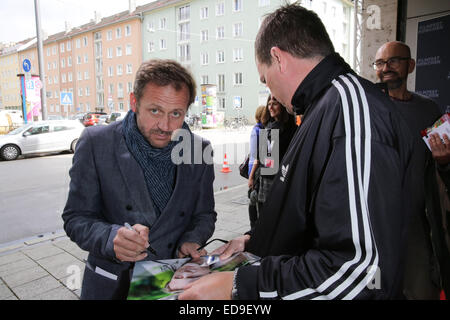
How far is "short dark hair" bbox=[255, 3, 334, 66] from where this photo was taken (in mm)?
1158

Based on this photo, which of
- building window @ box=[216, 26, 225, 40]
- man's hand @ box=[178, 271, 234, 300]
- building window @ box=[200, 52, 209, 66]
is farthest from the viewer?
building window @ box=[200, 52, 209, 66]

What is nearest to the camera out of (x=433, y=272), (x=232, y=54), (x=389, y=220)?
(x=389, y=220)

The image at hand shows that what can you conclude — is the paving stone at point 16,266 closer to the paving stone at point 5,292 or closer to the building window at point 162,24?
the paving stone at point 5,292

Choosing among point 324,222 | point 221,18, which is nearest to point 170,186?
point 324,222

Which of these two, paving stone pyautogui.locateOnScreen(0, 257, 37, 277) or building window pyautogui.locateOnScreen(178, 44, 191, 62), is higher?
building window pyautogui.locateOnScreen(178, 44, 191, 62)

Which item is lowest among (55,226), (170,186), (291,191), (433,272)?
(55,226)

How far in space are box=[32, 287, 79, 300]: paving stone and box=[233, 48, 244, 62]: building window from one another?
37.1 metres

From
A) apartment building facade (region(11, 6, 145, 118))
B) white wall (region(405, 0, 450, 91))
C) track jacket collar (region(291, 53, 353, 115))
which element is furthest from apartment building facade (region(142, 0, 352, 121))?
track jacket collar (region(291, 53, 353, 115))

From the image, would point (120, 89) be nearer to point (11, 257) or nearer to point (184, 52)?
point (184, 52)

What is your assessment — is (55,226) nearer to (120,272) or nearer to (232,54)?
(120,272)

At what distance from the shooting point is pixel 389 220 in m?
0.87

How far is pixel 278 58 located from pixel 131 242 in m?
0.93

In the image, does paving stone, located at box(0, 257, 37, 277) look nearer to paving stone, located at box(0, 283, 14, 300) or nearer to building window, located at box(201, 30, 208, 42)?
paving stone, located at box(0, 283, 14, 300)
